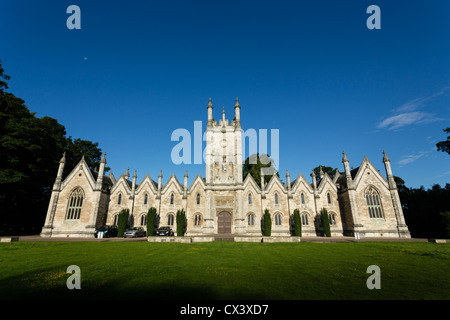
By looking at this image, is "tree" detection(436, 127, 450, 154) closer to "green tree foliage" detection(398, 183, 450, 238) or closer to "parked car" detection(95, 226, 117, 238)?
"green tree foliage" detection(398, 183, 450, 238)

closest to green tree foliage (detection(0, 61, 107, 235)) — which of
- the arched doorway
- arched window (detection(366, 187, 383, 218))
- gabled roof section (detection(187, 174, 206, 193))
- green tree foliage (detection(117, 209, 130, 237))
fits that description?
green tree foliage (detection(117, 209, 130, 237))

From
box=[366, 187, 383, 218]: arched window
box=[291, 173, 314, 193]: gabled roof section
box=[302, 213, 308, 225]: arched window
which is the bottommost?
box=[302, 213, 308, 225]: arched window

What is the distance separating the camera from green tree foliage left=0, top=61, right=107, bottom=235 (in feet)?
92.8

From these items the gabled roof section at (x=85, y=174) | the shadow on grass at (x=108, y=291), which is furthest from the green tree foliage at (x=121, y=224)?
the shadow on grass at (x=108, y=291)

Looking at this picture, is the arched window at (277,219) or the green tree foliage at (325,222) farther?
the arched window at (277,219)

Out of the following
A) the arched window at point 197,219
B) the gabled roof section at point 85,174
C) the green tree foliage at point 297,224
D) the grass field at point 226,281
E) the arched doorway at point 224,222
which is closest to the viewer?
the grass field at point 226,281

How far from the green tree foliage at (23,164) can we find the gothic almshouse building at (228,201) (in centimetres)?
371

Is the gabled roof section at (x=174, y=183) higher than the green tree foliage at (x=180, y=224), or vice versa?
the gabled roof section at (x=174, y=183)

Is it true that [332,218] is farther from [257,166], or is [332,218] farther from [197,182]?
[197,182]

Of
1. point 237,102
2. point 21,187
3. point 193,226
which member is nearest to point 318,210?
point 193,226

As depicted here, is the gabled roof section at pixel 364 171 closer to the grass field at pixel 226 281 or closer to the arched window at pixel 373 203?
the arched window at pixel 373 203

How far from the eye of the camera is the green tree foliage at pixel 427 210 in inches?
1251

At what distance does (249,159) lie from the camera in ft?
188
